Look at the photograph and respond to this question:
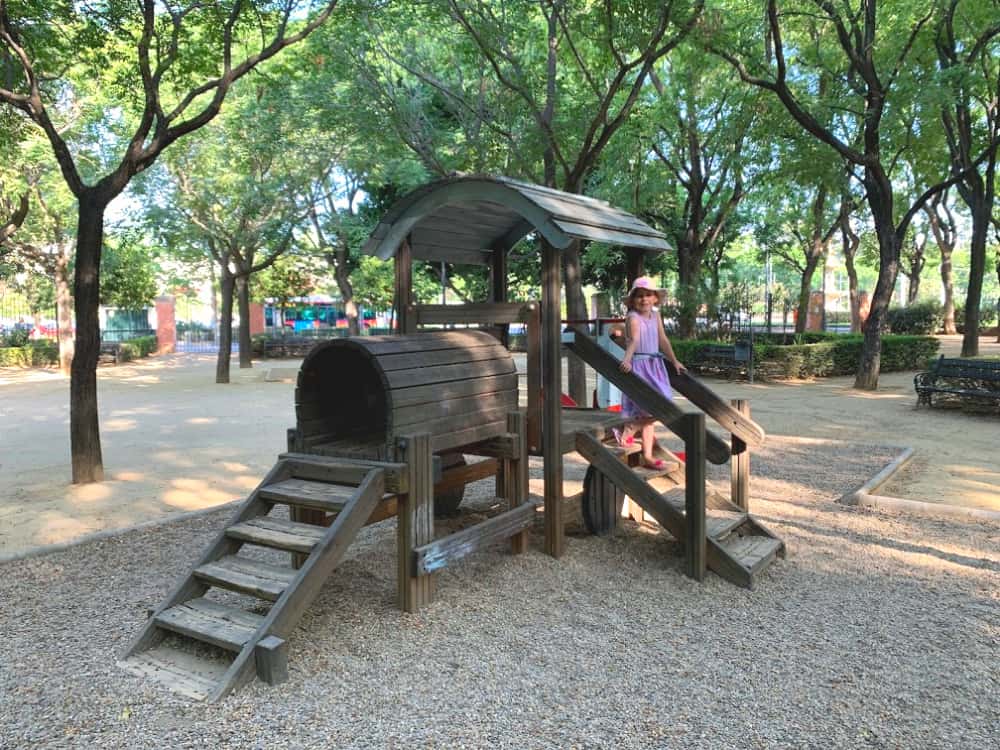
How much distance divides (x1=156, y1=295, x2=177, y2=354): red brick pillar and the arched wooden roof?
30838mm

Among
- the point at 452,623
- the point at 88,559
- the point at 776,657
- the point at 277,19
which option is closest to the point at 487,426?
the point at 452,623

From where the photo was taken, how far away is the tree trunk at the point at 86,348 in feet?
25.2

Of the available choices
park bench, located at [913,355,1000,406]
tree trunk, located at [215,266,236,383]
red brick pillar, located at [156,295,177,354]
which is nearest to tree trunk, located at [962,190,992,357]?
park bench, located at [913,355,1000,406]

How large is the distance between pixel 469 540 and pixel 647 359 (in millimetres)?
2107

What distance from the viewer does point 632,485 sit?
16.4 ft

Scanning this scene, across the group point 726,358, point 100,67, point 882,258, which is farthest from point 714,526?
point 726,358

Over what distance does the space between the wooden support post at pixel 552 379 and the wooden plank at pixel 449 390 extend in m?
0.25

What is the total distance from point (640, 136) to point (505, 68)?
497 cm

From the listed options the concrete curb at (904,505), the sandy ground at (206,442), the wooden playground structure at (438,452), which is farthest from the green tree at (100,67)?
the concrete curb at (904,505)

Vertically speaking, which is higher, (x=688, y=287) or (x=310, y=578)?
(x=688, y=287)

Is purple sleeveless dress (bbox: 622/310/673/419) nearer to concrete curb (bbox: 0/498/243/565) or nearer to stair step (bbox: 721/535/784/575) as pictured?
stair step (bbox: 721/535/784/575)

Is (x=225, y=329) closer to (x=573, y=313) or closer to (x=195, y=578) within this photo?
(x=573, y=313)

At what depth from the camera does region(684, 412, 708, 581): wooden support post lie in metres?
4.74

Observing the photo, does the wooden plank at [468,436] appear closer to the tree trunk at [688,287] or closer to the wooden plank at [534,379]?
the wooden plank at [534,379]
